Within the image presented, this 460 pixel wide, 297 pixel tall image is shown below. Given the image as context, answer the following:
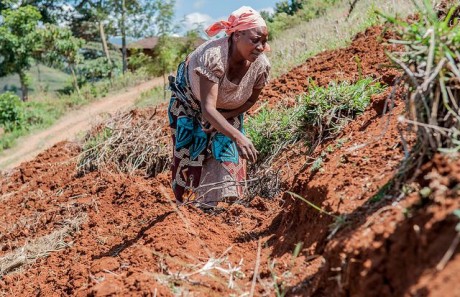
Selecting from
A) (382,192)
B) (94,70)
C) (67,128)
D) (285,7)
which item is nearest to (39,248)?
(382,192)

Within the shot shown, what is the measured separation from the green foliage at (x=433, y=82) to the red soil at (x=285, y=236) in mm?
91

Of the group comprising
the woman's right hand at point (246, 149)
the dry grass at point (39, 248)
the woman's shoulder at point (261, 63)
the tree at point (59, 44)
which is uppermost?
the woman's shoulder at point (261, 63)

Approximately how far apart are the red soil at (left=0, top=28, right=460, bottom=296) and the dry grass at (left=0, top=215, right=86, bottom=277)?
0.08 m

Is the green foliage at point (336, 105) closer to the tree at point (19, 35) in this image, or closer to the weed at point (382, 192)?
the weed at point (382, 192)

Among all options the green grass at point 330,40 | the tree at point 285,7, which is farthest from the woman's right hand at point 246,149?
the tree at point 285,7

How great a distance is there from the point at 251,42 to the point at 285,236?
4.19ft

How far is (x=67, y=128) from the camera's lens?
1480cm

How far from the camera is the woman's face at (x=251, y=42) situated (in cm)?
327

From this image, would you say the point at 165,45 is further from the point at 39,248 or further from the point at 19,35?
the point at 39,248

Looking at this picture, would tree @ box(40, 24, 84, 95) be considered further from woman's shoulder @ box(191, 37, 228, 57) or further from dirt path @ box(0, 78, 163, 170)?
woman's shoulder @ box(191, 37, 228, 57)

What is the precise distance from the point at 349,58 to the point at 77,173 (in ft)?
10.7

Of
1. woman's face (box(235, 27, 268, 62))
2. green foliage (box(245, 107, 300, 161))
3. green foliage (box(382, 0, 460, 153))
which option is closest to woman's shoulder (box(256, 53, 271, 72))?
woman's face (box(235, 27, 268, 62))

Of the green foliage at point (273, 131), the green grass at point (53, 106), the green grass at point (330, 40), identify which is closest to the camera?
the green foliage at point (273, 131)

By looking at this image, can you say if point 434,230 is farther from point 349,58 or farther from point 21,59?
point 21,59
